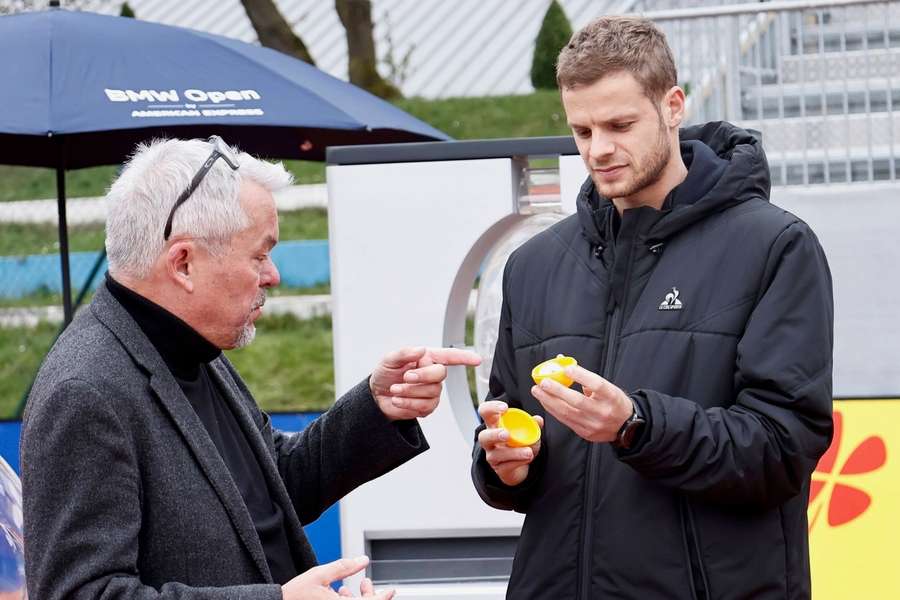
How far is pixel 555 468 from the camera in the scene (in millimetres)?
2613

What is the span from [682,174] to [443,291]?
1246 millimetres

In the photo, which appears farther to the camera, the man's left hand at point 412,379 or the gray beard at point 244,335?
the man's left hand at point 412,379

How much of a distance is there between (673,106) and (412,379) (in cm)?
74

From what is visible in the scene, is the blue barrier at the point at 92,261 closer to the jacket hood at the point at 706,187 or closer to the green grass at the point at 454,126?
the green grass at the point at 454,126

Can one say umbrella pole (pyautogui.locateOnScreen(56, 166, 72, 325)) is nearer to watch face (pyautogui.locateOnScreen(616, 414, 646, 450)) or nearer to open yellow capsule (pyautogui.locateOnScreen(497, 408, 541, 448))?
open yellow capsule (pyautogui.locateOnScreen(497, 408, 541, 448))

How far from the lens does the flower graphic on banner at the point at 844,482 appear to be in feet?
12.9

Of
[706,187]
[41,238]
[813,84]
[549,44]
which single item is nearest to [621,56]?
[706,187]

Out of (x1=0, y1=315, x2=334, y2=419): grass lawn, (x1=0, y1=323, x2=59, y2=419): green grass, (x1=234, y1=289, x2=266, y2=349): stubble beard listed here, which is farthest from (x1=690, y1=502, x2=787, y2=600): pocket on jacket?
(x1=0, y1=323, x2=59, y2=419): green grass

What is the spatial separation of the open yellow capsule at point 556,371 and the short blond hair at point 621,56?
0.57 meters

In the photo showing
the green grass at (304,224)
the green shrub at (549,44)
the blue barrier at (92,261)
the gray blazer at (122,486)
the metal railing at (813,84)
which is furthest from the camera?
the green shrub at (549,44)

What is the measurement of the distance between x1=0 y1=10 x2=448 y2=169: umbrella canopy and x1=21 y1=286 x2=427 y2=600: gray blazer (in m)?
3.11

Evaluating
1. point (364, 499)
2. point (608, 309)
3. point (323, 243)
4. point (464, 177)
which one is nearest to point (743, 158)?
point (608, 309)

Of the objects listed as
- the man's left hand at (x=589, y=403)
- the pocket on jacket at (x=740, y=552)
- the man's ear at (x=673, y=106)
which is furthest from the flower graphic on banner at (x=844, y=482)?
the man's left hand at (x=589, y=403)

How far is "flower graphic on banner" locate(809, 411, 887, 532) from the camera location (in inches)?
155
